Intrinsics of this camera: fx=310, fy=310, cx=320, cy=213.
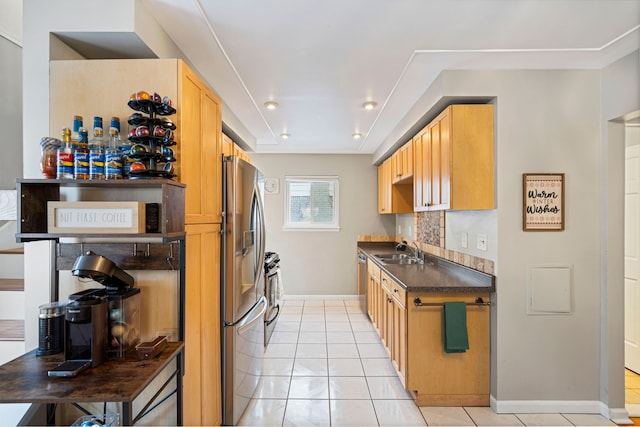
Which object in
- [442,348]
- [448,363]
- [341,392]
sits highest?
[442,348]

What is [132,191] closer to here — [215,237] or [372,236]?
[215,237]

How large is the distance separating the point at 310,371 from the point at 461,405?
4.37 ft

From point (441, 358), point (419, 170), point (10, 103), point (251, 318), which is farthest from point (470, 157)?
point (10, 103)

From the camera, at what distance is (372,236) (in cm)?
555

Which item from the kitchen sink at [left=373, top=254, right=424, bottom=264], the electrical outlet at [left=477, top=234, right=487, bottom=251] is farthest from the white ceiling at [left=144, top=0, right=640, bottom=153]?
the kitchen sink at [left=373, top=254, right=424, bottom=264]

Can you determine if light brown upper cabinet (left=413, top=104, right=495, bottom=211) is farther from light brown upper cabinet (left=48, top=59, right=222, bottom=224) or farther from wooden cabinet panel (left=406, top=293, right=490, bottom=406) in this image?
light brown upper cabinet (left=48, top=59, right=222, bottom=224)

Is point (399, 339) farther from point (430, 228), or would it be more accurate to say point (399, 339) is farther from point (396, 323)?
point (430, 228)

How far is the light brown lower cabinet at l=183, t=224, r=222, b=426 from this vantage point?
5.58ft

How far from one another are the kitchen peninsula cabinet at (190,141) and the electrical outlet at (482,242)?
81.6 inches

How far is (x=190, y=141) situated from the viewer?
1689 millimetres

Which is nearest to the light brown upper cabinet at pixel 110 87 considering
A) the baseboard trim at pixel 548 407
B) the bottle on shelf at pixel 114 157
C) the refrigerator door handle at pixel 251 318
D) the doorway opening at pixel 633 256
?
the bottle on shelf at pixel 114 157

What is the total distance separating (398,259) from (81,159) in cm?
367

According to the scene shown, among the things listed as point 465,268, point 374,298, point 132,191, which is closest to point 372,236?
point 374,298

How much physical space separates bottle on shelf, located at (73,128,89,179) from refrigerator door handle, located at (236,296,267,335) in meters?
1.35
